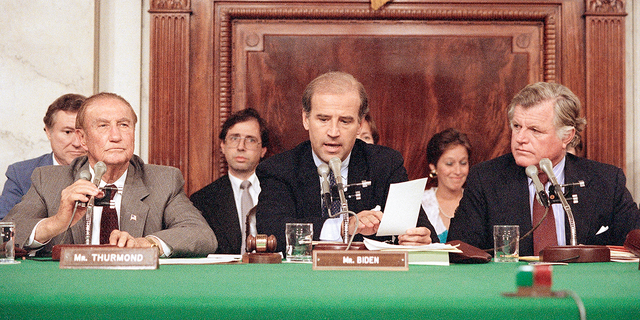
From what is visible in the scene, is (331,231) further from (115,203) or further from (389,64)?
(389,64)

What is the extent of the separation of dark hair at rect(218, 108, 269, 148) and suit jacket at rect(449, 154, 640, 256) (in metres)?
1.64

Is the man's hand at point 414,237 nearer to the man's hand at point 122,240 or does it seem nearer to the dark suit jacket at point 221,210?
the man's hand at point 122,240

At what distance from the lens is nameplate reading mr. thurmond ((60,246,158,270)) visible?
1723mm

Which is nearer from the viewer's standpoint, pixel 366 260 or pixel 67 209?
pixel 366 260

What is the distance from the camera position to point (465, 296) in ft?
4.05

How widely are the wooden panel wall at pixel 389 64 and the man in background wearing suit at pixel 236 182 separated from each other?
0.67 feet

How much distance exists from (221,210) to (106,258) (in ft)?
7.22

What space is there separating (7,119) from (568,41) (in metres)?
3.69

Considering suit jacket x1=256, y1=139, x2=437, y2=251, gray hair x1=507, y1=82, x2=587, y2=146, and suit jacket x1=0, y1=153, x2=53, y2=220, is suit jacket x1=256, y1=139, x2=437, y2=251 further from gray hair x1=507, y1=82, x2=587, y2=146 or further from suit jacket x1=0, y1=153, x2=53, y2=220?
suit jacket x1=0, y1=153, x2=53, y2=220

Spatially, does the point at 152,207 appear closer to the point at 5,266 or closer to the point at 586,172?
the point at 5,266

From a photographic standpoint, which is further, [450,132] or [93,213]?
[450,132]

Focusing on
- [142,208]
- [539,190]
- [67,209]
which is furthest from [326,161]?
[67,209]

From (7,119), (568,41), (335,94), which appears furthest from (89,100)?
(568,41)

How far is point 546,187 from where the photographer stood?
279 cm
